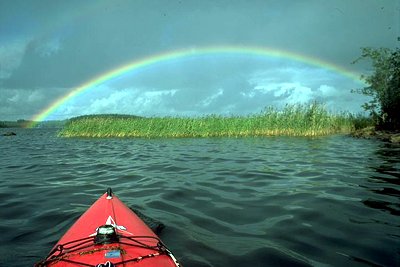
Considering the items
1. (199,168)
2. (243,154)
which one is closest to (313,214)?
(199,168)

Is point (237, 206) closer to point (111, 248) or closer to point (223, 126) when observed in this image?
point (111, 248)

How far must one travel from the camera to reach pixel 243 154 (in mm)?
17547

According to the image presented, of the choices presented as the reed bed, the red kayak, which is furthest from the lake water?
the reed bed

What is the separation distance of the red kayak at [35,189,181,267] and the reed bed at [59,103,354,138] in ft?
85.3

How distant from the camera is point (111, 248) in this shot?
371 centimetres

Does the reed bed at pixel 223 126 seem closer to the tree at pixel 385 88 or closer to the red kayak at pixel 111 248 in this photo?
the tree at pixel 385 88

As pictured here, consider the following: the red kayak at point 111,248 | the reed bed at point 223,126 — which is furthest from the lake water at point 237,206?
the reed bed at point 223,126

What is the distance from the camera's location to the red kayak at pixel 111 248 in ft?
11.6

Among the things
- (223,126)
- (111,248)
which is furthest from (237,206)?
(223,126)

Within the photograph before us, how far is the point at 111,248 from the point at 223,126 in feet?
88.4

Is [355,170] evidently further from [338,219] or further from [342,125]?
[342,125]

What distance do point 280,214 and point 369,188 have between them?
361 centimetres

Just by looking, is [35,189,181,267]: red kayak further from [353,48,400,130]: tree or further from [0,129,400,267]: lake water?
[353,48,400,130]: tree

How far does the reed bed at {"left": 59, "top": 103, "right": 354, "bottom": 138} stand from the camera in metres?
29.7
